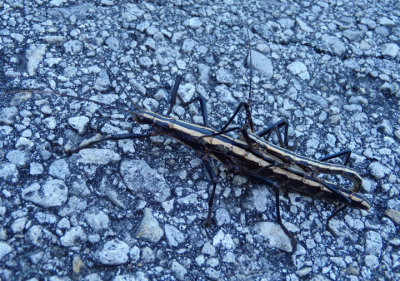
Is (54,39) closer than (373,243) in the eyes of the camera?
No

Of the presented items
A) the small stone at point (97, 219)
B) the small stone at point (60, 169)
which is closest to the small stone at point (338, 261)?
the small stone at point (97, 219)

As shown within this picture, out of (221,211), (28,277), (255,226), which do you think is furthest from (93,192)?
(255,226)

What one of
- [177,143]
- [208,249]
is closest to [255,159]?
[177,143]

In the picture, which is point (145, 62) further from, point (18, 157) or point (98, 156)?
point (18, 157)

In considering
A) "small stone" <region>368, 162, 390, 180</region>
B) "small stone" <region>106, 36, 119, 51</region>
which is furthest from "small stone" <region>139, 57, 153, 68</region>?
"small stone" <region>368, 162, 390, 180</region>

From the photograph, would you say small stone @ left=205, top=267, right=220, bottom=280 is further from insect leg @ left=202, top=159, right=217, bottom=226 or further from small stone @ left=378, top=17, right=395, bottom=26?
small stone @ left=378, top=17, right=395, bottom=26

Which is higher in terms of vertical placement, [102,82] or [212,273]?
[102,82]

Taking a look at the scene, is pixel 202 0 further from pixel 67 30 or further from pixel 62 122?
pixel 62 122
